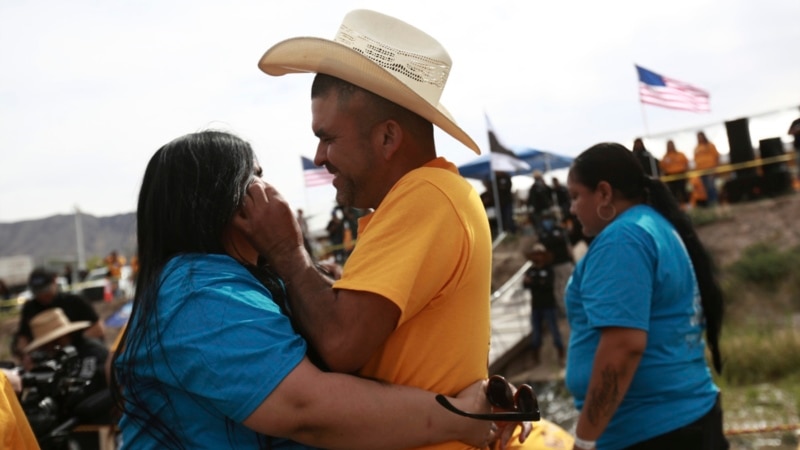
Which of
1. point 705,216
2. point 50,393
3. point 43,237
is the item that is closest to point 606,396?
point 50,393

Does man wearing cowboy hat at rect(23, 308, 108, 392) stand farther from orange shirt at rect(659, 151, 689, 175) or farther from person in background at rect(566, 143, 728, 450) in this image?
orange shirt at rect(659, 151, 689, 175)

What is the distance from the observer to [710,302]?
12.2 ft

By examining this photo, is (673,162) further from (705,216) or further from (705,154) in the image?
(705,216)

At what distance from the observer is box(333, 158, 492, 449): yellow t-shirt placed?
1.84 meters

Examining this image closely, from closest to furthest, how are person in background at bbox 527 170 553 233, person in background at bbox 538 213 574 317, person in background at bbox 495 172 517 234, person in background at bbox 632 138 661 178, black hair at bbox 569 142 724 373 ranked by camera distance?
black hair at bbox 569 142 724 373
person in background at bbox 632 138 661 178
person in background at bbox 495 172 517 234
person in background at bbox 527 170 553 233
person in background at bbox 538 213 574 317

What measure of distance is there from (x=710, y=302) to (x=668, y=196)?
502 mm

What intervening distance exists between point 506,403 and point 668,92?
10711 mm

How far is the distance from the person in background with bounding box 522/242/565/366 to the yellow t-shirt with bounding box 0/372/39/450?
1190 cm

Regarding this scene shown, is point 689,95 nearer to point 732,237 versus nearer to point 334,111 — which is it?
point 732,237

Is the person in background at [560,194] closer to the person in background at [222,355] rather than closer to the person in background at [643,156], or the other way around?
the person in background at [643,156]

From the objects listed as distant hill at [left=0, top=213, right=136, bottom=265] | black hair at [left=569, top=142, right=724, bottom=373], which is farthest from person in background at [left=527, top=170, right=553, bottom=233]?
distant hill at [left=0, top=213, right=136, bottom=265]

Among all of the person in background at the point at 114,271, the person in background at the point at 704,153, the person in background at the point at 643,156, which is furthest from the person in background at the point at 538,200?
the person in background at the point at 114,271

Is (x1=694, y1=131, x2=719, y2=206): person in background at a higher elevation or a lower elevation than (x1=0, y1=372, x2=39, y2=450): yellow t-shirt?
higher

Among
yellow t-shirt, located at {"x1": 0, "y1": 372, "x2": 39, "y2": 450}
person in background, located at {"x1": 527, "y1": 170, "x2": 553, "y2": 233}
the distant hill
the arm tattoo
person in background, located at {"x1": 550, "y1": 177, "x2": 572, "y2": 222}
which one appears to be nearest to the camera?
yellow t-shirt, located at {"x1": 0, "y1": 372, "x2": 39, "y2": 450}
